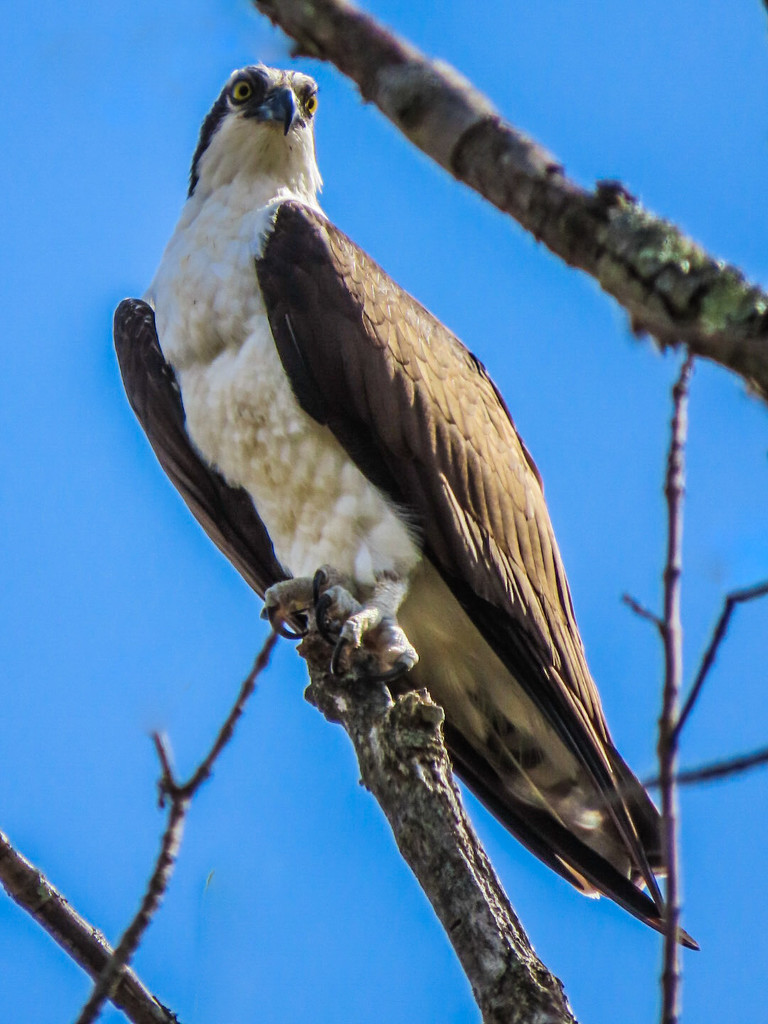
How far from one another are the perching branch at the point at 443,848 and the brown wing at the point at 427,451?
756 millimetres

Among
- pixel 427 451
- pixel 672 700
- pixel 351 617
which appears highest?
pixel 427 451

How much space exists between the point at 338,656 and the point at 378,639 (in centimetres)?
32

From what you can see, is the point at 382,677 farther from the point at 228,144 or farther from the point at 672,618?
the point at 228,144

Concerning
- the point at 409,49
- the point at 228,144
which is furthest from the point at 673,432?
the point at 228,144

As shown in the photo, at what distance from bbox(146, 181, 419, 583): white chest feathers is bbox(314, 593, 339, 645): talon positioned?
0.23 meters

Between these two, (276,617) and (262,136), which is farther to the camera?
(262,136)

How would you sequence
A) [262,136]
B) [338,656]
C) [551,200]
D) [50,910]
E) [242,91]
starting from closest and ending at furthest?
[551,200], [50,910], [338,656], [262,136], [242,91]

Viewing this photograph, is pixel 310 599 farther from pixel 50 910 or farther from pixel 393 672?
pixel 50 910

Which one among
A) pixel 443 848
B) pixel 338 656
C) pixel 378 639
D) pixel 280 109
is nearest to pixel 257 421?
pixel 378 639

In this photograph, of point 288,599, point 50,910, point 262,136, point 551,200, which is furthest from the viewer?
point 262,136

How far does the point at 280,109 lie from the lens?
5.57 meters

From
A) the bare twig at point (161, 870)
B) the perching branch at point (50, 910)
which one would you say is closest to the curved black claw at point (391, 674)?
the perching branch at point (50, 910)

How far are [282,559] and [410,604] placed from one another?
632mm

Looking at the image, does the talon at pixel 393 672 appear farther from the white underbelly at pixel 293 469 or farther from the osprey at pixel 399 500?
the white underbelly at pixel 293 469
